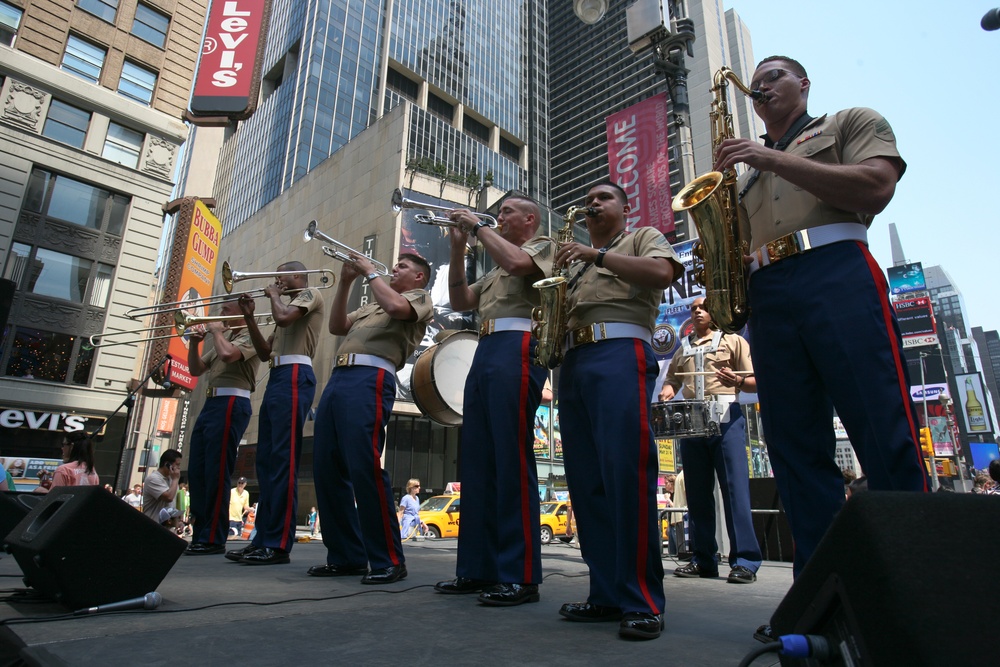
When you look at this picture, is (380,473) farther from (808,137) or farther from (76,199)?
(76,199)

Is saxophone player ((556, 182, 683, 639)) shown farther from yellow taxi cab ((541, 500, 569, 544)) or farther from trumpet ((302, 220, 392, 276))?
yellow taxi cab ((541, 500, 569, 544))

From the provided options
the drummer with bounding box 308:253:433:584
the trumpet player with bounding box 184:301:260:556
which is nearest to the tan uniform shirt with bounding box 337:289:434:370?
the drummer with bounding box 308:253:433:584

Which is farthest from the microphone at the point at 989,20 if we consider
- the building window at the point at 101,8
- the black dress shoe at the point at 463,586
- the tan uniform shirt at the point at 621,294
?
the building window at the point at 101,8

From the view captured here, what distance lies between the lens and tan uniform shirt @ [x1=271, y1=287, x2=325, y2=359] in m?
5.00

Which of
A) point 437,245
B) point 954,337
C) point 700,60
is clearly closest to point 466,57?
point 700,60

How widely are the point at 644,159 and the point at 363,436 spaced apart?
14.8 metres

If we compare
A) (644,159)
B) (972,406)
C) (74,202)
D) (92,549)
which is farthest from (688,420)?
(972,406)

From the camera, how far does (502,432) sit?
3.39 m

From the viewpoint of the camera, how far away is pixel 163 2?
22203 millimetres

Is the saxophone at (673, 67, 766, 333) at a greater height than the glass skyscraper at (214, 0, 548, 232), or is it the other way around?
the glass skyscraper at (214, 0, 548, 232)

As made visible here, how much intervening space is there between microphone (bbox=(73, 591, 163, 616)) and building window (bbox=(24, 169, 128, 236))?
20384 mm

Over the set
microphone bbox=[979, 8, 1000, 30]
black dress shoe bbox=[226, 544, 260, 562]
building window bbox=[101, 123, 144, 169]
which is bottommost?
black dress shoe bbox=[226, 544, 260, 562]

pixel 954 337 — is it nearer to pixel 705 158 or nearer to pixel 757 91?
pixel 705 158

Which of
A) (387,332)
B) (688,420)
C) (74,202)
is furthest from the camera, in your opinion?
(74,202)
